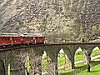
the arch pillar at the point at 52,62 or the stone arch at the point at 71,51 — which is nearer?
the arch pillar at the point at 52,62

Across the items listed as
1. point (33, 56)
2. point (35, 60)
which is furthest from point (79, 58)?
point (33, 56)

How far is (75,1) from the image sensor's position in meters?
121

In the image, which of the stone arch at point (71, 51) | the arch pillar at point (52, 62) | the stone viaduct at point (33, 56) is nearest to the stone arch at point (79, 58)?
the stone arch at point (71, 51)

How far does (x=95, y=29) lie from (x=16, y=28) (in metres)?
27.6

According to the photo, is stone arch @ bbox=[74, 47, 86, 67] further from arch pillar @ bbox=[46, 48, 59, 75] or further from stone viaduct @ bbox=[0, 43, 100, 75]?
arch pillar @ bbox=[46, 48, 59, 75]

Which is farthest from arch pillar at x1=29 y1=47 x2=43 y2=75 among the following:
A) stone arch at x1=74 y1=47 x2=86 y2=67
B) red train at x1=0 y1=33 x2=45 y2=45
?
stone arch at x1=74 y1=47 x2=86 y2=67

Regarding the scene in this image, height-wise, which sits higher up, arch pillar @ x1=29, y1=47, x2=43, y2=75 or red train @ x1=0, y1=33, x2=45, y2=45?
red train @ x1=0, y1=33, x2=45, y2=45

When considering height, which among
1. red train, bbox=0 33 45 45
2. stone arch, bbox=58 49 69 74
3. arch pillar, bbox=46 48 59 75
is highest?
red train, bbox=0 33 45 45

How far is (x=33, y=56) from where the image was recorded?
52.3 m

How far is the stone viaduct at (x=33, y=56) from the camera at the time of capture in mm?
39094

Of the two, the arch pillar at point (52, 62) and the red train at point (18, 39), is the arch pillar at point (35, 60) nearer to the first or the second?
the red train at point (18, 39)

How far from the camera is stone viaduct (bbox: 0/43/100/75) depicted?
3909 centimetres

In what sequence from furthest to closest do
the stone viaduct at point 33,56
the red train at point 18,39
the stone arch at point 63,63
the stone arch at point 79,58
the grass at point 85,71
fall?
the stone arch at point 79,58
the stone arch at point 63,63
the grass at point 85,71
the red train at point 18,39
the stone viaduct at point 33,56

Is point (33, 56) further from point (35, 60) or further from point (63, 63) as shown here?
point (63, 63)
